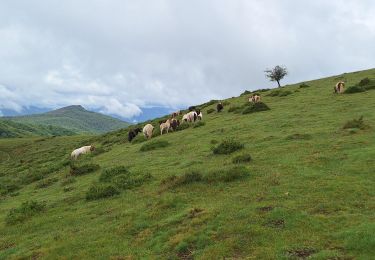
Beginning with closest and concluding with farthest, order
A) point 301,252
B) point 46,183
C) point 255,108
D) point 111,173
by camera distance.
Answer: point 301,252 < point 111,173 < point 46,183 < point 255,108

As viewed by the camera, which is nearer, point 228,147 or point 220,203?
point 220,203

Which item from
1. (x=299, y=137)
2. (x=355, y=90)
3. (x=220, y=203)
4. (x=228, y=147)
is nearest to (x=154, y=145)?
(x=228, y=147)

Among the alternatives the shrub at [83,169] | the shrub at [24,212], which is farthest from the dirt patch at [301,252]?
the shrub at [83,169]

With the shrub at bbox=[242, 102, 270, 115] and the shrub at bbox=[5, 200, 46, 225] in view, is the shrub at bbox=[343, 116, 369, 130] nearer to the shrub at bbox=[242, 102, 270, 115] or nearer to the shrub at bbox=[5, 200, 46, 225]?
the shrub at bbox=[242, 102, 270, 115]

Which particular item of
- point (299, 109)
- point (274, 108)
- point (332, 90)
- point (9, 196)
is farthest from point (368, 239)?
point (332, 90)

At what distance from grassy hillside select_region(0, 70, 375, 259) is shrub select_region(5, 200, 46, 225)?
0.05 metres

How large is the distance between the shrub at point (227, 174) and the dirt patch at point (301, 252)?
7.63 meters

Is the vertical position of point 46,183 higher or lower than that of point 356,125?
lower

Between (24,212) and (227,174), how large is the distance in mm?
9889

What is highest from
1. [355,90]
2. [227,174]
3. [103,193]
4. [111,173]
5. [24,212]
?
[355,90]

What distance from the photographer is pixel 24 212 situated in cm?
2003

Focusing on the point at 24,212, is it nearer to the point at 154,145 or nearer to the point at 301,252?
the point at 301,252

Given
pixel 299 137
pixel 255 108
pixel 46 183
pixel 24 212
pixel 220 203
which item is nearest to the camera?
pixel 220 203

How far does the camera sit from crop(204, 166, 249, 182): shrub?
Result: 19062 mm
